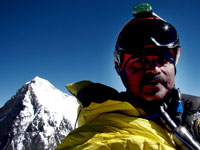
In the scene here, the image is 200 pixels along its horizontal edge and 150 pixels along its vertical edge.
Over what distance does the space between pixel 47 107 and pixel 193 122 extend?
70.4 meters

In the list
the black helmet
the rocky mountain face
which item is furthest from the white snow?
the black helmet

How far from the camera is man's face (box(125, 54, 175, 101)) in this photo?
6.34 ft

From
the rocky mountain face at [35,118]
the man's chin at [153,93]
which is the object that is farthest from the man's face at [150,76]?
the rocky mountain face at [35,118]

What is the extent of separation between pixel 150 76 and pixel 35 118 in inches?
2779

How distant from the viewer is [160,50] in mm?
2123

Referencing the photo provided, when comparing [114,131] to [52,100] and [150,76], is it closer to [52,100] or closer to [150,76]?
[150,76]

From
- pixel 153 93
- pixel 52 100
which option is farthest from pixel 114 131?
pixel 52 100

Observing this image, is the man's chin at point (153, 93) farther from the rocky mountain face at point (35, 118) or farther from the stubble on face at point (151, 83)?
the rocky mountain face at point (35, 118)

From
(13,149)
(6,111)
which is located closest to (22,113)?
(6,111)

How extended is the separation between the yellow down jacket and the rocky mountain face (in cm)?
6446

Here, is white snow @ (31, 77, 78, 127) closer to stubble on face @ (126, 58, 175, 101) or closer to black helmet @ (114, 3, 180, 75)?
black helmet @ (114, 3, 180, 75)

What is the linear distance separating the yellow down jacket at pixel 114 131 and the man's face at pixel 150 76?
24cm

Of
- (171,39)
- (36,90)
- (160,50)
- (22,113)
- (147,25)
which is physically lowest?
(160,50)

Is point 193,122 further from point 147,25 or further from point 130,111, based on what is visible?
point 147,25
